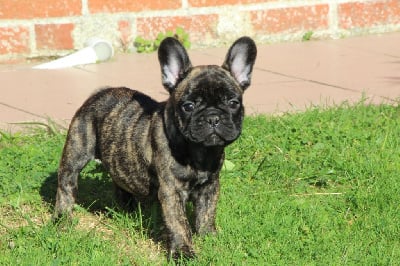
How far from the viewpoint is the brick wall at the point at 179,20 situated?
1028cm

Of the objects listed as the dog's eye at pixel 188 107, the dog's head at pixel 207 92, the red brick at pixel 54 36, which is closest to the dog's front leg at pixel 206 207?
the dog's head at pixel 207 92

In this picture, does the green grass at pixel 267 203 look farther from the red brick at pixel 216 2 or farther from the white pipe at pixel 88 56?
the red brick at pixel 216 2

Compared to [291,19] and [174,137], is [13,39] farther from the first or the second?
[174,137]

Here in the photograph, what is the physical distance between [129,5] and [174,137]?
5.48 meters

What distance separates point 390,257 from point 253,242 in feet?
2.94

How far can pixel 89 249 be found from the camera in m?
5.49

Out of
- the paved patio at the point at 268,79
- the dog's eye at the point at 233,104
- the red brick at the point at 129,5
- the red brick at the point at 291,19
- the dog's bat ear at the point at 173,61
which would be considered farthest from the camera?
the red brick at the point at 291,19

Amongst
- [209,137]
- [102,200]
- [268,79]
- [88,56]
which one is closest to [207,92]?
[209,137]

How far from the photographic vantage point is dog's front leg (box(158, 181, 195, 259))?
5.46 m

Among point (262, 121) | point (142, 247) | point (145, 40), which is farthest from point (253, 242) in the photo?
point (145, 40)

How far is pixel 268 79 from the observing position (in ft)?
31.7

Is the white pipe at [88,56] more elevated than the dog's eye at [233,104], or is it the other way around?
the dog's eye at [233,104]

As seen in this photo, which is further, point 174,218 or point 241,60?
point 241,60

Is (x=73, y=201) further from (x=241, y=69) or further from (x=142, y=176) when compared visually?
(x=241, y=69)
